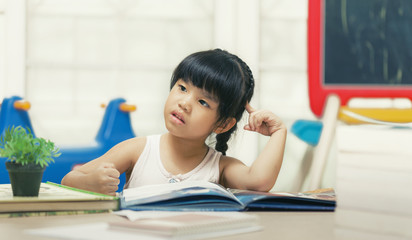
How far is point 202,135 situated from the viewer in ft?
3.91

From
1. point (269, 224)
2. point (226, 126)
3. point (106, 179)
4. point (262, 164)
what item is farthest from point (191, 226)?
point (226, 126)

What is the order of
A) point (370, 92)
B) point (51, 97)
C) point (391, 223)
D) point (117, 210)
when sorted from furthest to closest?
point (51, 97) → point (370, 92) → point (117, 210) → point (391, 223)

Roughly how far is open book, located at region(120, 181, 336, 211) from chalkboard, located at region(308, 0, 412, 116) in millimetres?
495

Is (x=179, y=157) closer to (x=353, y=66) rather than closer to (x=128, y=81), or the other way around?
(x=353, y=66)

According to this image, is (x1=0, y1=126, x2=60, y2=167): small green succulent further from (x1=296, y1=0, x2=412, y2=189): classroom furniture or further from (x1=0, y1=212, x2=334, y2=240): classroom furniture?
(x1=296, y1=0, x2=412, y2=189): classroom furniture

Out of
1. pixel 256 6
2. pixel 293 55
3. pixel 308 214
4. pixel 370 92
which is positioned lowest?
pixel 308 214

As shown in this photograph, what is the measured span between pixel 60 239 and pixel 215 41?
67.6 inches

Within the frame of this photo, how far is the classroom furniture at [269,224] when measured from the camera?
0.52 metres

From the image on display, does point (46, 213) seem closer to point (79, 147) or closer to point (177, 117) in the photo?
point (177, 117)

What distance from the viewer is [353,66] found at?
1257mm

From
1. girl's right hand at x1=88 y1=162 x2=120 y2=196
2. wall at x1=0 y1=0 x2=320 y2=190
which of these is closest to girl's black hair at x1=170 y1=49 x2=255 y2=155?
girl's right hand at x1=88 y1=162 x2=120 y2=196

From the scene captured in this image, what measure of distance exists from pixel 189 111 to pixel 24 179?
49cm

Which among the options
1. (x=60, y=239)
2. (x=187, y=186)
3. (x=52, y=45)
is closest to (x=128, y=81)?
(x=52, y=45)

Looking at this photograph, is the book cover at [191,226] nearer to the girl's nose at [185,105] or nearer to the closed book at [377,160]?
the closed book at [377,160]
